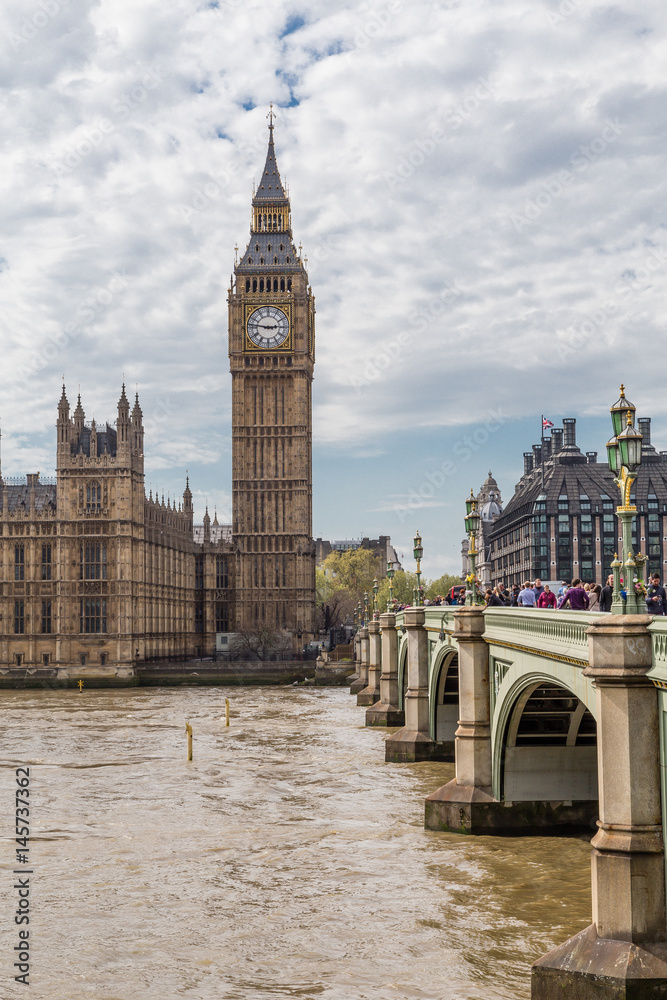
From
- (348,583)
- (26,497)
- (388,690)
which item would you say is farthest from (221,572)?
(388,690)

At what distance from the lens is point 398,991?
1587 cm

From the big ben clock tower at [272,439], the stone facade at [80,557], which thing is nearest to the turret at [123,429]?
the stone facade at [80,557]

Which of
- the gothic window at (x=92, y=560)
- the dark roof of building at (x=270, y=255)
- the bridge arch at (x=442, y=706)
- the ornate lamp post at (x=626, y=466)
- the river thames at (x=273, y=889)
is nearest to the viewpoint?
the ornate lamp post at (x=626, y=466)

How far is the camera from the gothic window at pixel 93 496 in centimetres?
9588

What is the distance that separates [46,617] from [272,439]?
31.1m

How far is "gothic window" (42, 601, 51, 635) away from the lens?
9500 cm

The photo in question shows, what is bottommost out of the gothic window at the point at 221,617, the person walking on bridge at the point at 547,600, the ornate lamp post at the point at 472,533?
the gothic window at the point at 221,617

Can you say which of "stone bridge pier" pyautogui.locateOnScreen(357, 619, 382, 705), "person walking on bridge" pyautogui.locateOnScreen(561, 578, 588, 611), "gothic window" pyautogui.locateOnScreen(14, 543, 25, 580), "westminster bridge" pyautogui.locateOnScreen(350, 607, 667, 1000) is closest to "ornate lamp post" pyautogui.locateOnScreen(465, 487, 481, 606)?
"westminster bridge" pyautogui.locateOnScreen(350, 607, 667, 1000)

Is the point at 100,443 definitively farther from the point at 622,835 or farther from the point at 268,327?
the point at 622,835

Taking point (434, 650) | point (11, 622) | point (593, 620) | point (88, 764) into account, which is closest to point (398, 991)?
point (593, 620)

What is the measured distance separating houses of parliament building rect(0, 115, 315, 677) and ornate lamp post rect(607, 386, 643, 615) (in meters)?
78.6

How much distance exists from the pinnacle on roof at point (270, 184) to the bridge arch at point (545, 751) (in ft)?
340

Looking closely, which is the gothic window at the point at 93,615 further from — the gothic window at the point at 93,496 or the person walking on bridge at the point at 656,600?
the person walking on bridge at the point at 656,600

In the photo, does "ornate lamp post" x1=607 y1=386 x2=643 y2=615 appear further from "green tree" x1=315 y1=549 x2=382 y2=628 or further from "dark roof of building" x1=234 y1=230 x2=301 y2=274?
"green tree" x1=315 y1=549 x2=382 y2=628
